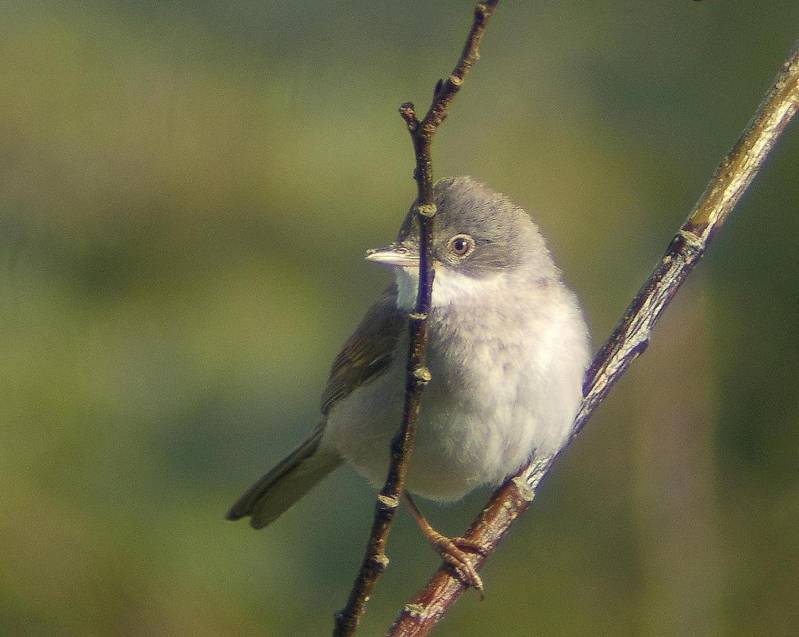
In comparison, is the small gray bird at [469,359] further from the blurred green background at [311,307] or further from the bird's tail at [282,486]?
the blurred green background at [311,307]

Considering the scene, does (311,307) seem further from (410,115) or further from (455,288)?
(410,115)

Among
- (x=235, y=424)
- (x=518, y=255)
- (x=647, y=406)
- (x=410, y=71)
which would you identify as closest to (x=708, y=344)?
(x=647, y=406)

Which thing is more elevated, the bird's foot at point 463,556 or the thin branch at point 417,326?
the thin branch at point 417,326

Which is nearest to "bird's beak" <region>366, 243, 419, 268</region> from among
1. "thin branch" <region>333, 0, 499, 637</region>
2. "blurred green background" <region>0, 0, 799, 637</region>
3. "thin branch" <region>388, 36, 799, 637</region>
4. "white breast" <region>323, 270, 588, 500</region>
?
"white breast" <region>323, 270, 588, 500</region>

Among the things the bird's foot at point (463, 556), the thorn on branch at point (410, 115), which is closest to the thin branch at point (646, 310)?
the bird's foot at point (463, 556)

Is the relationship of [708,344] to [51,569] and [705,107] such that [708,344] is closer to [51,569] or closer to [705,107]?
[705,107]

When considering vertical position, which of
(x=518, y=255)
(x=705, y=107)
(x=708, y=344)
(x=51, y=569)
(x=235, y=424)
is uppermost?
(x=705, y=107)

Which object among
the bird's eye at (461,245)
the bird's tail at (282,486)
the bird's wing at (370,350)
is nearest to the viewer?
the bird's eye at (461,245)

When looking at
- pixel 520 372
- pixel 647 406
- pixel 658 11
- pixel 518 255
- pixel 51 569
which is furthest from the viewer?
pixel 658 11
